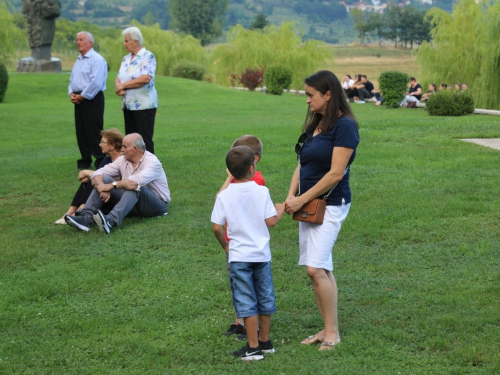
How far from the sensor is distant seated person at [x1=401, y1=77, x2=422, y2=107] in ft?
87.2

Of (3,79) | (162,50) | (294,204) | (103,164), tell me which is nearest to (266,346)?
(294,204)

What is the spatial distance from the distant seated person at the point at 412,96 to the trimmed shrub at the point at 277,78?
9.08 m

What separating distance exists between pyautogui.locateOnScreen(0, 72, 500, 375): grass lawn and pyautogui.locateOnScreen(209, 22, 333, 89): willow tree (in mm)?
31771

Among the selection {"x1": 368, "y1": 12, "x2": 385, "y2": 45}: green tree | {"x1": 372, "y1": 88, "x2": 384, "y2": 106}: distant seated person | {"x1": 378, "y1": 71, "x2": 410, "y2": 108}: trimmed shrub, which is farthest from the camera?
{"x1": 368, "y1": 12, "x2": 385, "y2": 45}: green tree

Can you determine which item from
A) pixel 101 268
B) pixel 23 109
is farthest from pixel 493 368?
pixel 23 109

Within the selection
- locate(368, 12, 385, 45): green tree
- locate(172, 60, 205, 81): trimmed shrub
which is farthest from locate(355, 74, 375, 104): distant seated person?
locate(368, 12, 385, 45): green tree

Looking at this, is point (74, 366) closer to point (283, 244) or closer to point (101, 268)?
point (101, 268)

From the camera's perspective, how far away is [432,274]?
609cm

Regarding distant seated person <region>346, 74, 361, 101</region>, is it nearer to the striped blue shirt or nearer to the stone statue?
the stone statue

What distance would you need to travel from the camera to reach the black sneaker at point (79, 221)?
7.71m

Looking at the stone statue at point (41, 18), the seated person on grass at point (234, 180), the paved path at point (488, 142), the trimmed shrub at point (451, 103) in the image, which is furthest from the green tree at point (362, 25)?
the seated person on grass at point (234, 180)

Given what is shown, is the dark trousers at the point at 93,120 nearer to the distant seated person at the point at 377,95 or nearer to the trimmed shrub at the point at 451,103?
the trimmed shrub at the point at 451,103

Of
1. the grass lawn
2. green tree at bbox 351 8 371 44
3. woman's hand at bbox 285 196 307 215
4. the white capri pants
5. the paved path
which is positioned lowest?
the grass lawn

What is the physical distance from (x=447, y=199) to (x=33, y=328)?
205 inches
